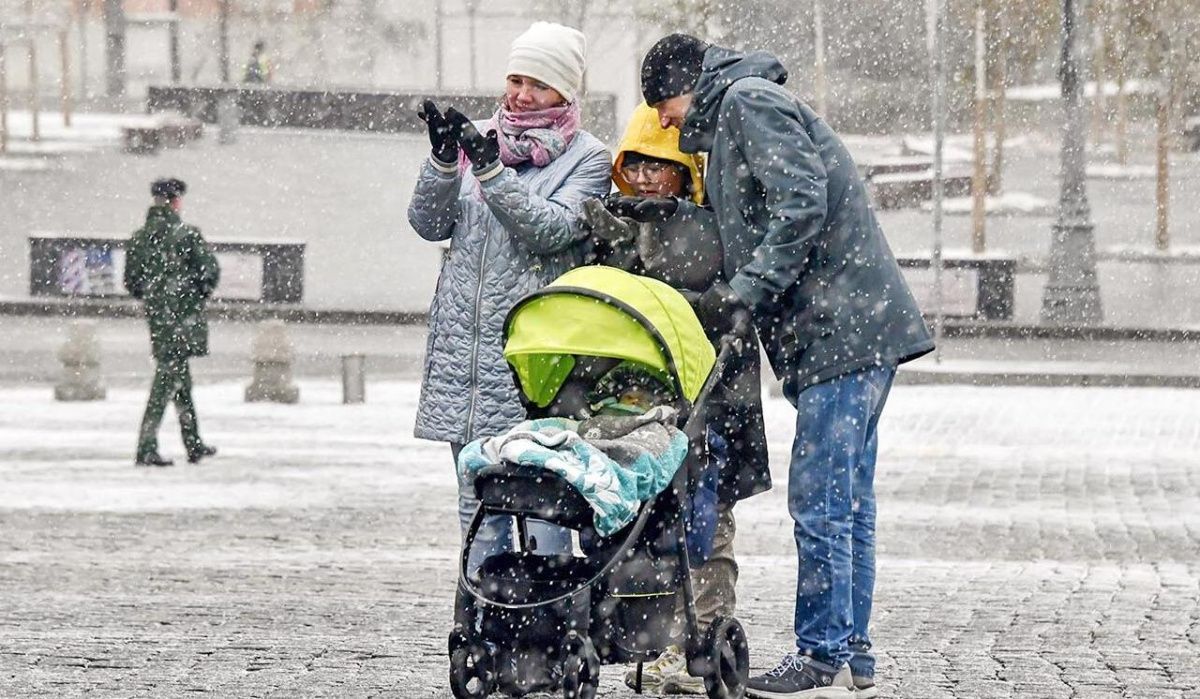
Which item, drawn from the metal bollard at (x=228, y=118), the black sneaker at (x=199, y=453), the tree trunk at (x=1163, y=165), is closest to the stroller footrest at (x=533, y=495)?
the black sneaker at (x=199, y=453)

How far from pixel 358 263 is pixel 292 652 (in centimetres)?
3085

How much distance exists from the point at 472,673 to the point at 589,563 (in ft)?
1.28

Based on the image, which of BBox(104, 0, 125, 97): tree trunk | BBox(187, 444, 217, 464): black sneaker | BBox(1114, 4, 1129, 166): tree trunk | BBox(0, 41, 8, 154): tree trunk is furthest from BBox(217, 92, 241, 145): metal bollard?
BBox(187, 444, 217, 464): black sneaker

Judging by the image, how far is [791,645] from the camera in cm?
719

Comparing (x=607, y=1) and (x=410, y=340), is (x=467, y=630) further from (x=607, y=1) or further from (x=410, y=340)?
(x=607, y=1)

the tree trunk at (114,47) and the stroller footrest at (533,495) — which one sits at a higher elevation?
the tree trunk at (114,47)

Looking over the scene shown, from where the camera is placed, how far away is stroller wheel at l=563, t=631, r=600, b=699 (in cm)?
525

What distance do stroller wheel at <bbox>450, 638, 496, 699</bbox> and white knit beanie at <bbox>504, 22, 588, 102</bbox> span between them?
1633mm


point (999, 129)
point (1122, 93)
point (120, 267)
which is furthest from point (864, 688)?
point (999, 129)

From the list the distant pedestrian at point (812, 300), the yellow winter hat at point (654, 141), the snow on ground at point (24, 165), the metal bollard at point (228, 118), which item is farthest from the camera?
the metal bollard at point (228, 118)

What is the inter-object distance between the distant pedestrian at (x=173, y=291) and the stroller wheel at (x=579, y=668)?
928 cm

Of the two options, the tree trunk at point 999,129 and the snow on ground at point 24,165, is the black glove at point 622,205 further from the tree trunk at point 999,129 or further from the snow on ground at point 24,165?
the snow on ground at point 24,165

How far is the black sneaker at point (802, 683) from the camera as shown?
575 centimetres

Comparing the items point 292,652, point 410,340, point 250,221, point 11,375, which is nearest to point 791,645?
point 292,652
